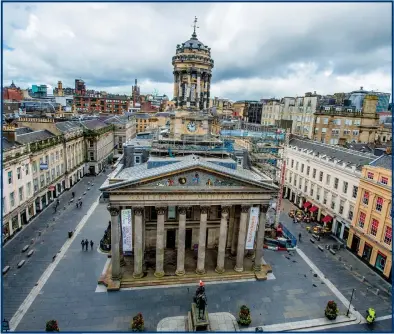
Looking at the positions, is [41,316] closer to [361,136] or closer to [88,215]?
[88,215]

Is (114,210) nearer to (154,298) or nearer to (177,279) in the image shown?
(154,298)

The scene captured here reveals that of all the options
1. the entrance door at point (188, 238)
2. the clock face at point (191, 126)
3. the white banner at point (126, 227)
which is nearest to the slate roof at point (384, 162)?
the clock face at point (191, 126)

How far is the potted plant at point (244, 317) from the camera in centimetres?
2781

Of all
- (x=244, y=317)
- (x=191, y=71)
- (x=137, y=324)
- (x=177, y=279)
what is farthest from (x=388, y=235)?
(x=191, y=71)

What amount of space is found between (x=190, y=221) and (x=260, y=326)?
1547cm

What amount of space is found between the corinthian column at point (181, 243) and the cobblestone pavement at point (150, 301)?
200 cm

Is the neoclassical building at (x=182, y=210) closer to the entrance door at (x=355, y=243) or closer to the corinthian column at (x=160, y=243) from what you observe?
the corinthian column at (x=160, y=243)

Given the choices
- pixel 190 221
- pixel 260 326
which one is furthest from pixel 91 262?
pixel 260 326

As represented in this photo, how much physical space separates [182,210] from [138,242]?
20.4 feet

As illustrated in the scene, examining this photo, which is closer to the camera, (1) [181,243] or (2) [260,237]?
(1) [181,243]

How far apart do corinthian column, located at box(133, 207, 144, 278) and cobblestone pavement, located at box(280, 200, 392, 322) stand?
79.8 ft

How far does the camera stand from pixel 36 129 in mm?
64875

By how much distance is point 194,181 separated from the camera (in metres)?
31.9

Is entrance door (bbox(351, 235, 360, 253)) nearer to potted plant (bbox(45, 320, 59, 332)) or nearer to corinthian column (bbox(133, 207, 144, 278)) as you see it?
corinthian column (bbox(133, 207, 144, 278))
